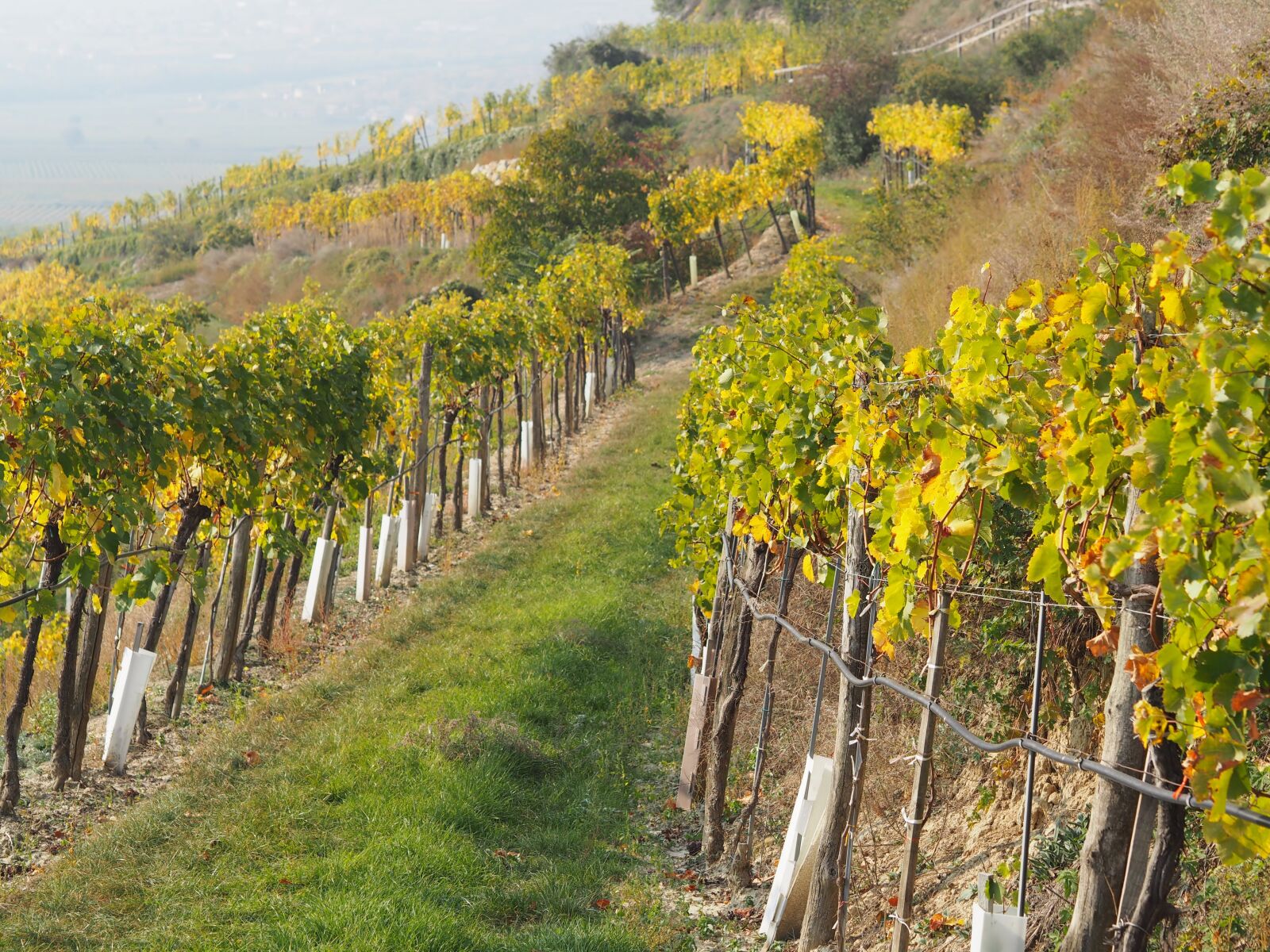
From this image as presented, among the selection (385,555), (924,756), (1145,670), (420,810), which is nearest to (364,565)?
(385,555)

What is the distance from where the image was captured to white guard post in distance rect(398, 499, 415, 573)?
11586 millimetres

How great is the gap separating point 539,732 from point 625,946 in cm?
250

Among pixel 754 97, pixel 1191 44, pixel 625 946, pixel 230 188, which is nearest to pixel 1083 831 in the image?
pixel 625 946

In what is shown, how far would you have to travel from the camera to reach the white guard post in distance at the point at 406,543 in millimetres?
11586

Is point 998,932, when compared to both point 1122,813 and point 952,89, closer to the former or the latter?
point 1122,813

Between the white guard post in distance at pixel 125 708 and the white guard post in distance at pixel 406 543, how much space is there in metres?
4.73

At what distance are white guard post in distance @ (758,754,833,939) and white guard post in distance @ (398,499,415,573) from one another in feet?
24.7

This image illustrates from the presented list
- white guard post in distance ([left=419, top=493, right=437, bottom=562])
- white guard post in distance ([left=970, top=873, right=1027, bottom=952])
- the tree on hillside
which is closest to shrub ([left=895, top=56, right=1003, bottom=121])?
the tree on hillside

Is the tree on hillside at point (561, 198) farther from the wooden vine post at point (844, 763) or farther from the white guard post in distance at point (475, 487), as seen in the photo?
the wooden vine post at point (844, 763)

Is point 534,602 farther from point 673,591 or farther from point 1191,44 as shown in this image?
point 1191,44

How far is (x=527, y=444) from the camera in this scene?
1638cm

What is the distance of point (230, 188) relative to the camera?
79.8 metres

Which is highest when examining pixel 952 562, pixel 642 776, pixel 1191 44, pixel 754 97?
pixel 754 97

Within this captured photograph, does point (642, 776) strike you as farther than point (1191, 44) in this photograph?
No
